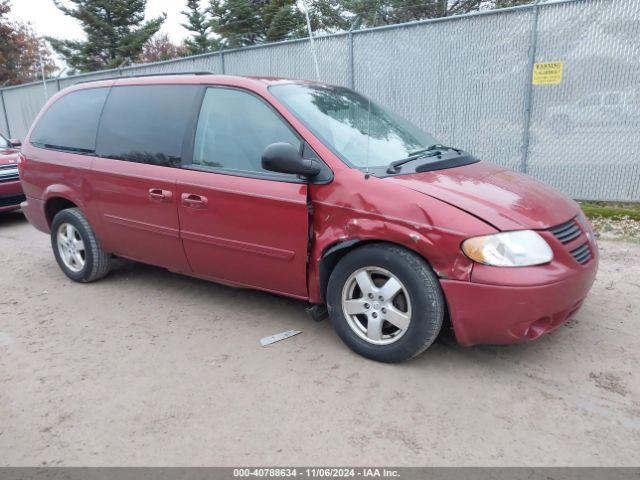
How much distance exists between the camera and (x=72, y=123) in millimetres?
4820

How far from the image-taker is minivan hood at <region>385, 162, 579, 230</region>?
2.95m

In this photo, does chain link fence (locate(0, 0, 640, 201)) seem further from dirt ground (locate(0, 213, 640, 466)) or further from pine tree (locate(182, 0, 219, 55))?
Result: pine tree (locate(182, 0, 219, 55))

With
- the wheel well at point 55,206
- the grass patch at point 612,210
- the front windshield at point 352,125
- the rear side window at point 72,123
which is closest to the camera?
the front windshield at point 352,125

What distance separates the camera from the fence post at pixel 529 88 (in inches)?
277

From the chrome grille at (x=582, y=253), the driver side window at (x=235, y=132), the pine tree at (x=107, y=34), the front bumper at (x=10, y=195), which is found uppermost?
the pine tree at (x=107, y=34)

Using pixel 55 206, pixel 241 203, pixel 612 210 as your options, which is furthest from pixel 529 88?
pixel 55 206

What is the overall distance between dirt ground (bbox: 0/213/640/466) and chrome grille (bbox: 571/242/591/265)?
25.1 inches

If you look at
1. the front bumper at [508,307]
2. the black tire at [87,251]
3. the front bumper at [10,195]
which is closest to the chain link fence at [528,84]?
the front bumper at [508,307]

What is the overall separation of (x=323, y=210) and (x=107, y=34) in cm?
2680

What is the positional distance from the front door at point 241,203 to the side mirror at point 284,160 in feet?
0.61

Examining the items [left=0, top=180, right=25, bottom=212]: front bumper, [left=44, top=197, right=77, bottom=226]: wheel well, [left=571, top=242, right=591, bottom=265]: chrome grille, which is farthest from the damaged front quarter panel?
[left=0, top=180, right=25, bottom=212]: front bumper

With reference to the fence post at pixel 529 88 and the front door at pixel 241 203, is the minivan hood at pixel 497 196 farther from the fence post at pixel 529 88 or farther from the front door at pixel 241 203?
the fence post at pixel 529 88

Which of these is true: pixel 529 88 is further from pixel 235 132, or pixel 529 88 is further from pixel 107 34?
pixel 107 34

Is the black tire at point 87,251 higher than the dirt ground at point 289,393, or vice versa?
the black tire at point 87,251
